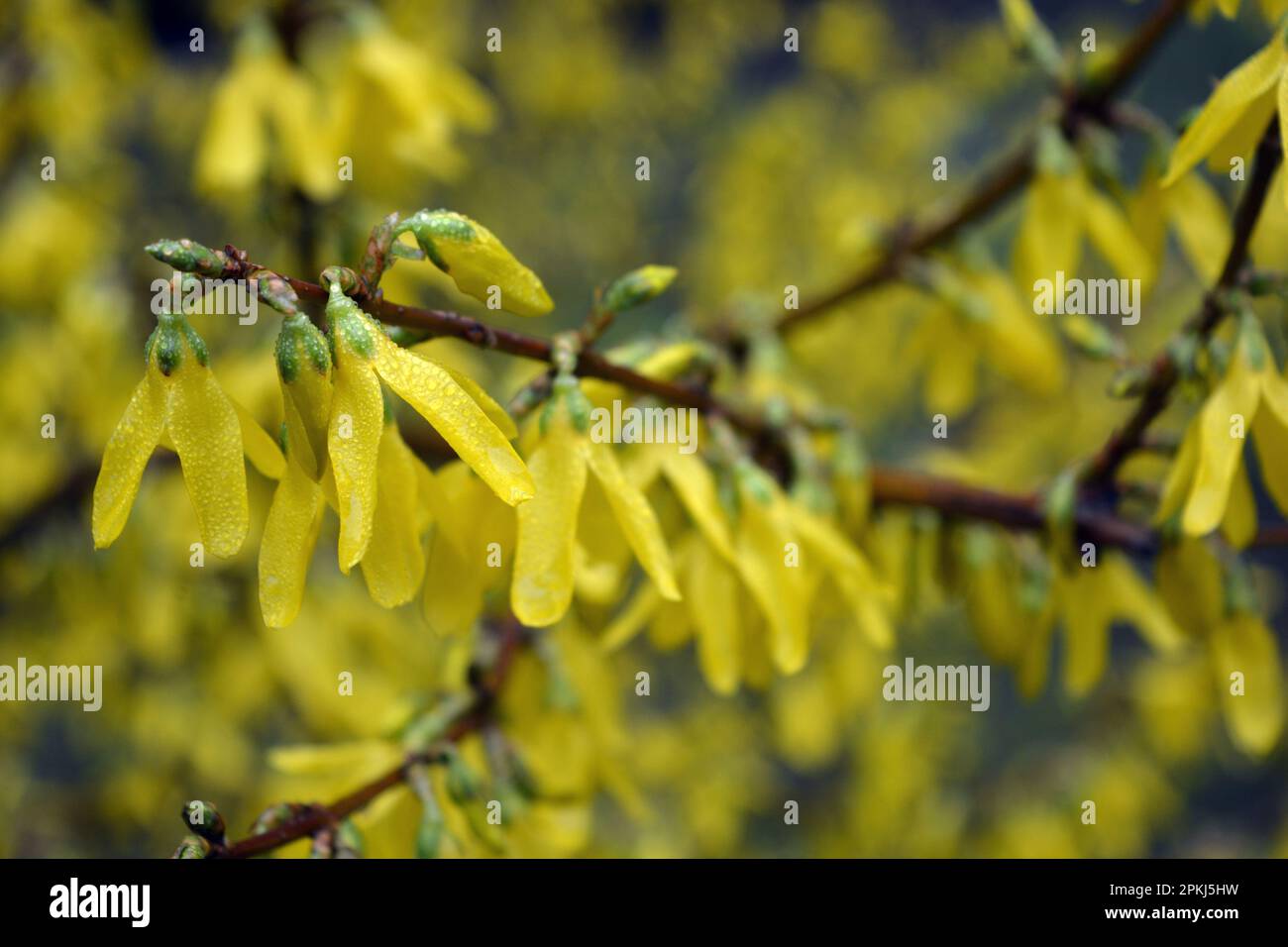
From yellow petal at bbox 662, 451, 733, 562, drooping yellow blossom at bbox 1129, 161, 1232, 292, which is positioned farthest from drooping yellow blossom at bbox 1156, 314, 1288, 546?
yellow petal at bbox 662, 451, 733, 562

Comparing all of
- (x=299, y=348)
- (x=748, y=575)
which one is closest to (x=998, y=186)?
(x=748, y=575)

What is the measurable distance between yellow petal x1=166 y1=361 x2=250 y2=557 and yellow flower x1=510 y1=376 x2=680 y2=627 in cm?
22

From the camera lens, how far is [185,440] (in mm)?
793

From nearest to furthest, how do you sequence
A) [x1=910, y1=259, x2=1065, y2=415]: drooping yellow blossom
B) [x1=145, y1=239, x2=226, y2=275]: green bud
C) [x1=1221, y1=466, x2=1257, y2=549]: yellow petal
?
[x1=145, y1=239, x2=226, y2=275]: green bud, [x1=1221, y1=466, x2=1257, y2=549]: yellow petal, [x1=910, y1=259, x2=1065, y2=415]: drooping yellow blossom

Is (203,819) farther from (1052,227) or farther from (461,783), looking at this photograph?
(1052,227)

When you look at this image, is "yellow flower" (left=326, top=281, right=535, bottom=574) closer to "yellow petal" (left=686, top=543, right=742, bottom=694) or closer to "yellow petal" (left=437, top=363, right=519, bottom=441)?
"yellow petal" (left=437, top=363, right=519, bottom=441)

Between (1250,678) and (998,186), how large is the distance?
2.24 feet

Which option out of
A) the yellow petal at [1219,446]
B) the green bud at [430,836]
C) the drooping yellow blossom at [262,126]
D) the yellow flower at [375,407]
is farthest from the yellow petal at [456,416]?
the drooping yellow blossom at [262,126]

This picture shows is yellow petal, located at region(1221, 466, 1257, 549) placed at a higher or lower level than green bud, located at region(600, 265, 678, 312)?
lower

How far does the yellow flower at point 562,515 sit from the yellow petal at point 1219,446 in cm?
45

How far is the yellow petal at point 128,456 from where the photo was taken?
0.78 meters

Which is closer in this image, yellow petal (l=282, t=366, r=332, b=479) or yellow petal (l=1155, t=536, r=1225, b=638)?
yellow petal (l=282, t=366, r=332, b=479)

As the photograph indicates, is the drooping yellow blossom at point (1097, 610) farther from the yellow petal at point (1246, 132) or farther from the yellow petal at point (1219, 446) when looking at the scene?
the yellow petal at point (1246, 132)

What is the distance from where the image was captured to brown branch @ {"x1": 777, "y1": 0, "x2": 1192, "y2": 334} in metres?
1.30
